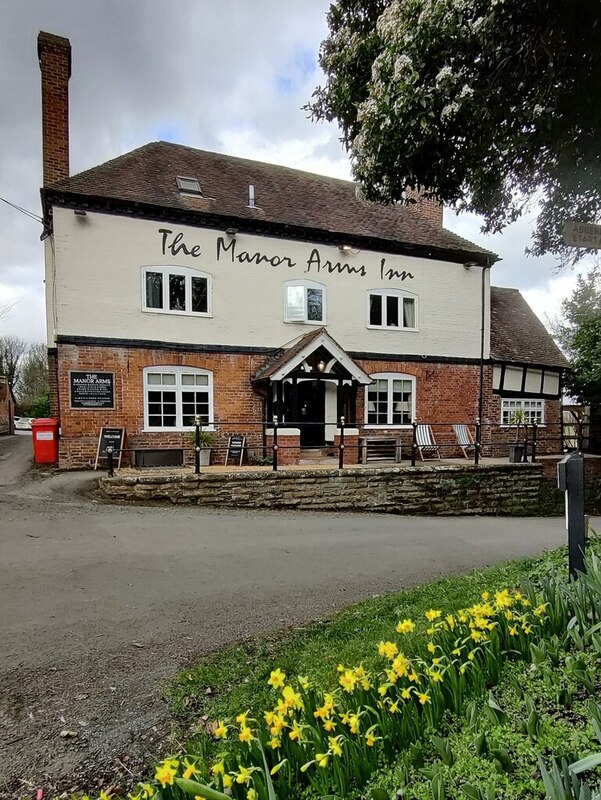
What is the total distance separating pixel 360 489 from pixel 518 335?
37.7 feet

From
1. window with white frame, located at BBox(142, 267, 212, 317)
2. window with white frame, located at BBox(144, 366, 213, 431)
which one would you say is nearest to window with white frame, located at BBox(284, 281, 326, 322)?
window with white frame, located at BBox(142, 267, 212, 317)

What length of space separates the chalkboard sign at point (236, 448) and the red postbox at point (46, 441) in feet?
14.1

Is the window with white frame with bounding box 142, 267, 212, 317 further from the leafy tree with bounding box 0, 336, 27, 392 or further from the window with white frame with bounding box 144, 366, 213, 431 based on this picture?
the leafy tree with bounding box 0, 336, 27, 392

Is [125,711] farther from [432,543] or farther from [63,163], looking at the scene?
[63,163]

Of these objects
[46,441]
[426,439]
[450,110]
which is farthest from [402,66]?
[426,439]

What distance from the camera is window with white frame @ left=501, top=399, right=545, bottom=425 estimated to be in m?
17.0

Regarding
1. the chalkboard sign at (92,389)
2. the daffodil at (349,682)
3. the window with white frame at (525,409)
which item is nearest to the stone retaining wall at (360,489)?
the chalkboard sign at (92,389)

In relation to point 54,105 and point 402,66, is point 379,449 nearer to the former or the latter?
point 402,66

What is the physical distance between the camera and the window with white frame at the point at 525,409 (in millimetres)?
17047

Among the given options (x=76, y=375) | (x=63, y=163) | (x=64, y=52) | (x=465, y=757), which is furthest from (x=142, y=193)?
(x=465, y=757)

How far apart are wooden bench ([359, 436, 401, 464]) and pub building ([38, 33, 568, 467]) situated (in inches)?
24.9

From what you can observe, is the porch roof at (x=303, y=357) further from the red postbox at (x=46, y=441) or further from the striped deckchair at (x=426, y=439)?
the red postbox at (x=46, y=441)

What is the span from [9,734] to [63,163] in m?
13.5

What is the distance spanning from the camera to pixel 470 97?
4.86m
